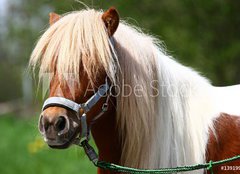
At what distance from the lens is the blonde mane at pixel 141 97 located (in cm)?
320

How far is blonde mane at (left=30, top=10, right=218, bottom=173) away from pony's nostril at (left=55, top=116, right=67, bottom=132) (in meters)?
0.39

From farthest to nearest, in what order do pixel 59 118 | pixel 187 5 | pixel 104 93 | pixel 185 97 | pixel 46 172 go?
pixel 187 5 < pixel 46 172 < pixel 185 97 < pixel 104 93 < pixel 59 118

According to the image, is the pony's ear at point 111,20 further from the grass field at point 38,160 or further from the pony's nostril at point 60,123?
the grass field at point 38,160

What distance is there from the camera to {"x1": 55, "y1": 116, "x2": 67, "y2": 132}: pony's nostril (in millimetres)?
2963

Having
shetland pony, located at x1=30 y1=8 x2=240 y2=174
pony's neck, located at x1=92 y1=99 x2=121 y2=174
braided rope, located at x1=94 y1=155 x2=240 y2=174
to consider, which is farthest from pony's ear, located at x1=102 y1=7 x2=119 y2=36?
braided rope, located at x1=94 y1=155 x2=240 y2=174

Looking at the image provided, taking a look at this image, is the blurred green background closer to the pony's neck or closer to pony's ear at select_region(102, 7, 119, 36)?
the pony's neck

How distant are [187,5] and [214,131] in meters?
9.32

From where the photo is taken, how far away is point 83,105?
3.10 m

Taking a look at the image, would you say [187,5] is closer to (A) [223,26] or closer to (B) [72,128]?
(A) [223,26]

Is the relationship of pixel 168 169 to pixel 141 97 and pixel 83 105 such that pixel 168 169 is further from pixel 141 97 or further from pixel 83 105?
pixel 83 105

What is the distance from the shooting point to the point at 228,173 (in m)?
3.26

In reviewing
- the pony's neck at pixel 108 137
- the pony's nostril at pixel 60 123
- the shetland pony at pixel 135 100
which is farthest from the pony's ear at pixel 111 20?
the pony's nostril at pixel 60 123

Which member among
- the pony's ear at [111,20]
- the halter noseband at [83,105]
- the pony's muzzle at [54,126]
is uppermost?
the pony's ear at [111,20]

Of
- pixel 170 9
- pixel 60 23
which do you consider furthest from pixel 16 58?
pixel 60 23
